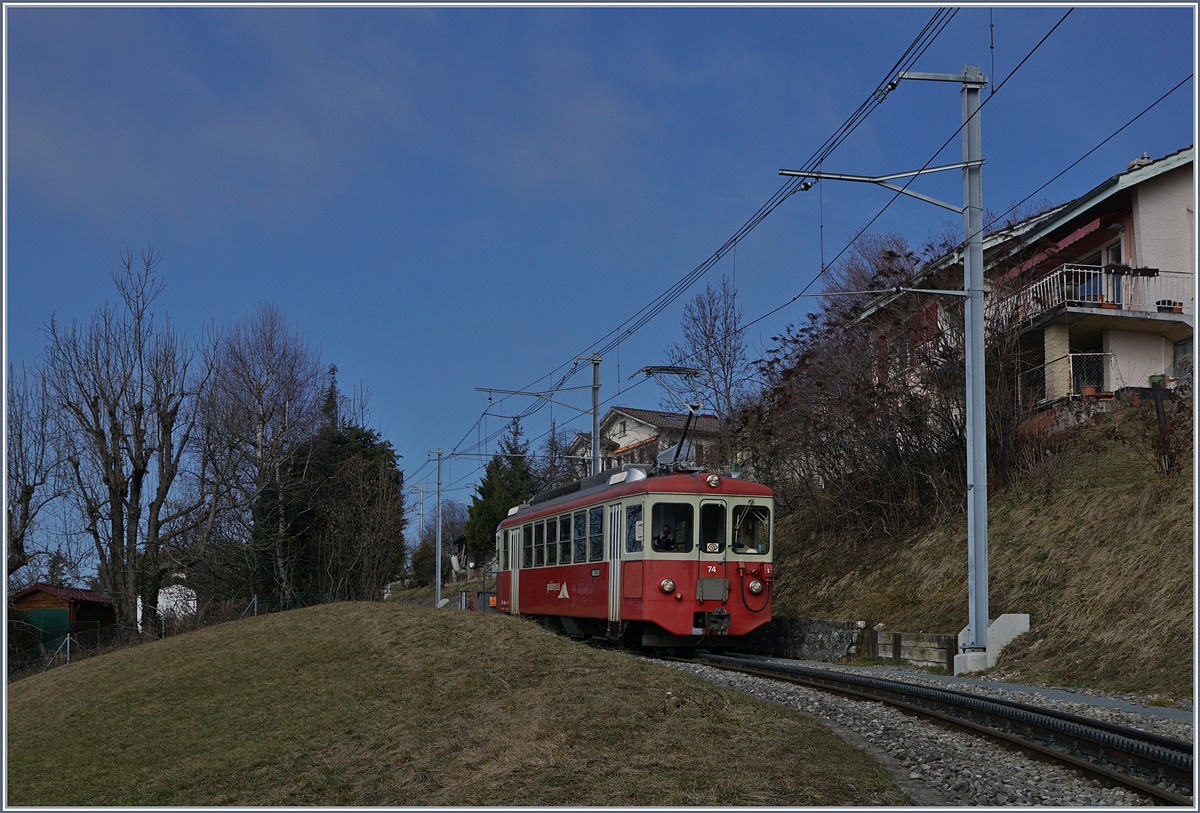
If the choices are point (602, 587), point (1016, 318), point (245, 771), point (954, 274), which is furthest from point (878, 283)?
point (245, 771)

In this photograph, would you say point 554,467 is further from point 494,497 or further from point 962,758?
point 962,758

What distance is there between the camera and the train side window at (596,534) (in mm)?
18422

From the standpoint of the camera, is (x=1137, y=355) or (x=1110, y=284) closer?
(x=1137, y=355)

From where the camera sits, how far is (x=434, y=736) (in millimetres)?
9711

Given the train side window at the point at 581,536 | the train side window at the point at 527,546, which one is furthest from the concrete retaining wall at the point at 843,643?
the train side window at the point at 527,546

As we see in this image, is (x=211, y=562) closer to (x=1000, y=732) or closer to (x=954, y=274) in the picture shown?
(x=954, y=274)

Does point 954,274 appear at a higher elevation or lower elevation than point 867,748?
higher

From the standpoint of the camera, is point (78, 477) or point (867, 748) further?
point (78, 477)

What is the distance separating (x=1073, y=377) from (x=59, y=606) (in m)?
29.9

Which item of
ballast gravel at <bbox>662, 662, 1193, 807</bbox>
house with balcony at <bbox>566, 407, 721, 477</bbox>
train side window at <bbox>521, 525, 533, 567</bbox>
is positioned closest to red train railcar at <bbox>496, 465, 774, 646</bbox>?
train side window at <bbox>521, 525, 533, 567</bbox>

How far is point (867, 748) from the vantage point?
9.18 metres

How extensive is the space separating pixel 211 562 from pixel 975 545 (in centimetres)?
2391

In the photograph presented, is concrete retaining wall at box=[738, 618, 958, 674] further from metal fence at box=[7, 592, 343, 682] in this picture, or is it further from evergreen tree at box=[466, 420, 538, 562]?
evergreen tree at box=[466, 420, 538, 562]

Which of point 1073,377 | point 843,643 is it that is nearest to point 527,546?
point 843,643
